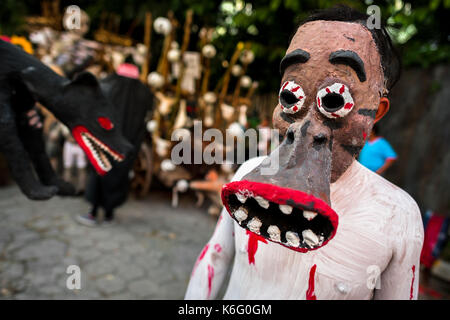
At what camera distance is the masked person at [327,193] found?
0.76 meters

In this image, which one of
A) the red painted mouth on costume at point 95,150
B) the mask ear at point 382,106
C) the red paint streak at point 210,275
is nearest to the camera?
the mask ear at point 382,106

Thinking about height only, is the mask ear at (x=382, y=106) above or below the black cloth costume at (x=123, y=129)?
above

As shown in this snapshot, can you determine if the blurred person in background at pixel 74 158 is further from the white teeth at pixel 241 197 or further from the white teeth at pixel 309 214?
the white teeth at pixel 309 214

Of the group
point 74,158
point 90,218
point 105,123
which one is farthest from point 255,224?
point 74,158

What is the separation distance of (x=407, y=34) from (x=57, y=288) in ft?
19.6

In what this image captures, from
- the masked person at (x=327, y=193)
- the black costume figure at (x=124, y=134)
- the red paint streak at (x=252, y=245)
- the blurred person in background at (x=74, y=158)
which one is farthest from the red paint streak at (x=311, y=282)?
the blurred person in background at (x=74, y=158)

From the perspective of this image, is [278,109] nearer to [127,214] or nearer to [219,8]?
[127,214]

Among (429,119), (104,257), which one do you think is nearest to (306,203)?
(104,257)

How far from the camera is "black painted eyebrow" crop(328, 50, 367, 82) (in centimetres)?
88

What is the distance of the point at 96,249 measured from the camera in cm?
324

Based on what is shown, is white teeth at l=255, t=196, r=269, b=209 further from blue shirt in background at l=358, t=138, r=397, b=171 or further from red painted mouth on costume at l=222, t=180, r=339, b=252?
blue shirt in background at l=358, t=138, r=397, b=171

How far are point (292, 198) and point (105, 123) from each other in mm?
1238

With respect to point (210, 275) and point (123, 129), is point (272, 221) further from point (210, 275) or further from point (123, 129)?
point (123, 129)
